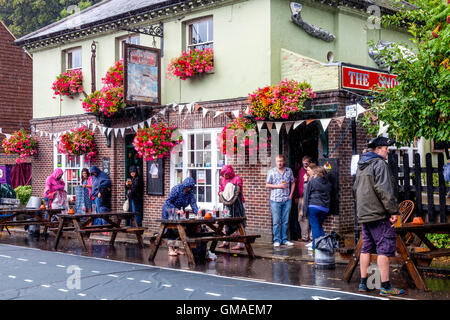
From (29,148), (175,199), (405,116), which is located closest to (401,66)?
(405,116)

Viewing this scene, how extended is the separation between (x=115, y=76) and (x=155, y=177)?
3260mm

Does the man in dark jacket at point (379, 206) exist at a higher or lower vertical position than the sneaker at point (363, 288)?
higher

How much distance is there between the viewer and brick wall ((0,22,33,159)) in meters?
27.0

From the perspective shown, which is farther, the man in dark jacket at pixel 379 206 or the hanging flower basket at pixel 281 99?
the hanging flower basket at pixel 281 99

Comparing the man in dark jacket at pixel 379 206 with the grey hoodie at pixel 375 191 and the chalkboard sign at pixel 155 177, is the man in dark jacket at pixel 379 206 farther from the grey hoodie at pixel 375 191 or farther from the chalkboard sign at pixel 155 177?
the chalkboard sign at pixel 155 177

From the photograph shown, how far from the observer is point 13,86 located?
2742 cm

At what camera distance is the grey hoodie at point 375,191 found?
8133 millimetres

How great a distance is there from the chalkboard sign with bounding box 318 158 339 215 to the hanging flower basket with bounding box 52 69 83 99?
32.5 feet


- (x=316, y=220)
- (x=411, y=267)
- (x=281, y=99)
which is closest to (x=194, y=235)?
(x=316, y=220)

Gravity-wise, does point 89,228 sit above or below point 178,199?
below

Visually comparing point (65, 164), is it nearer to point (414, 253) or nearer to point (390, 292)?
point (414, 253)

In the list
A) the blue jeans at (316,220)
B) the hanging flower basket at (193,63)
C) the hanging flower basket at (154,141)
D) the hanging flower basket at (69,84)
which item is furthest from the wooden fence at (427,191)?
the hanging flower basket at (69,84)

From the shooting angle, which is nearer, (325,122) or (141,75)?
(325,122)

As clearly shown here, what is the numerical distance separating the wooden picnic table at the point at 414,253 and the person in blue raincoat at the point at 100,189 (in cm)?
967
